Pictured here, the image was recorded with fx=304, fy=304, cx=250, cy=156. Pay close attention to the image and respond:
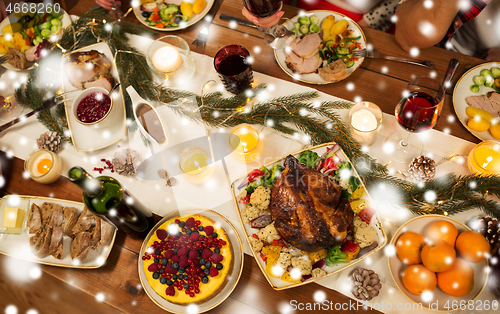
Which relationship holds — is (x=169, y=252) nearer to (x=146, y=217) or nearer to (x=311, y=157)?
(x=146, y=217)

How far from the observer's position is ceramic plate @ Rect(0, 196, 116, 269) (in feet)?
4.27

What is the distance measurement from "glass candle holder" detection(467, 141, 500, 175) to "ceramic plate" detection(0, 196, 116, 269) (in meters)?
1.55

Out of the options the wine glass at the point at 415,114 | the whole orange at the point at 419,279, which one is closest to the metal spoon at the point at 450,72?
the wine glass at the point at 415,114

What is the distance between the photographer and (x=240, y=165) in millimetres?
1428

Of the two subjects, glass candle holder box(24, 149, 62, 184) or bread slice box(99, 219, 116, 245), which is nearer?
bread slice box(99, 219, 116, 245)

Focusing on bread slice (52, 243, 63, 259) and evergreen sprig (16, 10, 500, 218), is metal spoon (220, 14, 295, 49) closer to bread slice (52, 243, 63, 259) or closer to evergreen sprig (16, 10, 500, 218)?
evergreen sprig (16, 10, 500, 218)

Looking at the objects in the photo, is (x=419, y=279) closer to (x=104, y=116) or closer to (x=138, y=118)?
(x=138, y=118)

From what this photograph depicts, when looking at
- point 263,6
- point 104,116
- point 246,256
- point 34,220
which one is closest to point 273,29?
point 263,6

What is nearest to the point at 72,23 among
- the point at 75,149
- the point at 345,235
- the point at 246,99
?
the point at 75,149

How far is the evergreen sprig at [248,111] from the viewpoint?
1237mm

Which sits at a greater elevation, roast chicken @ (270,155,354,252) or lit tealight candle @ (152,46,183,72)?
lit tealight candle @ (152,46,183,72)

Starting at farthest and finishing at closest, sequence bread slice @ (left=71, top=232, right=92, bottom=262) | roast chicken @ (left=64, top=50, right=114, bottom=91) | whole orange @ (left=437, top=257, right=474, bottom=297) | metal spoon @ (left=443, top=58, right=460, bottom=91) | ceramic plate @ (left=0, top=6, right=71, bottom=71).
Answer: ceramic plate @ (left=0, top=6, right=71, bottom=71)
roast chicken @ (left=64, top=50, right=114, bottom=91)
metal spoon @ (left=443, top=58, right=460, bottom=91)
bread slice @ (left=71, top=232, right=92, bottom=262)
whole orange @ (left=437, top=257, right=474, bottom=297)

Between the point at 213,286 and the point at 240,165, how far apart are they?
1.75 ft

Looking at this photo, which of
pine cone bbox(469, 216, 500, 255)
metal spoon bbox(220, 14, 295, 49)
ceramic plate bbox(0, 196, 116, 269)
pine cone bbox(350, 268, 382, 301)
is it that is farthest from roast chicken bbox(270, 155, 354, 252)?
ceramic plate bbox(0, 196, 116, 269)
